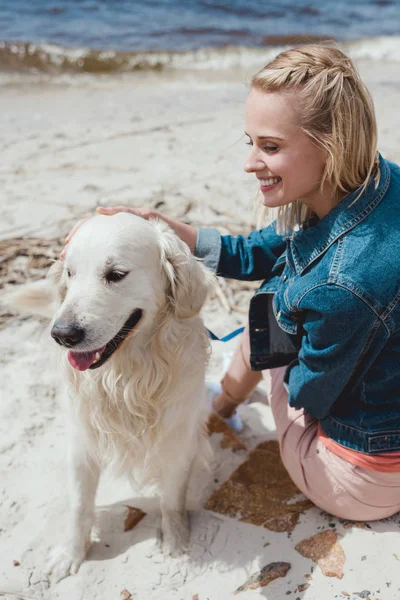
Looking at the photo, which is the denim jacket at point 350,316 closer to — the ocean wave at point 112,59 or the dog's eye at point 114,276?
the dog's eye at point 114,276

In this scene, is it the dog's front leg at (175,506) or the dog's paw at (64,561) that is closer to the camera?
the dog's paw at (64,561)

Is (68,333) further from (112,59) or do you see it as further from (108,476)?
(112,59)

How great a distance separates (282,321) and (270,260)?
1.72 feet

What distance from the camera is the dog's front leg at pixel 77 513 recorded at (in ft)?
7.46

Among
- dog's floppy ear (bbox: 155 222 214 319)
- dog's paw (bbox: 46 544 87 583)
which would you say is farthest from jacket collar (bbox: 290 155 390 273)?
dog's paw (bbox: 46 544 87 583)

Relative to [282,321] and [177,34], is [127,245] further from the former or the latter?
[177,34]

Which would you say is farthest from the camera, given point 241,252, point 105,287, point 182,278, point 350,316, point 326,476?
point 241,252

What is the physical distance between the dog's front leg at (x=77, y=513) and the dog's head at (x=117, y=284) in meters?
0.52

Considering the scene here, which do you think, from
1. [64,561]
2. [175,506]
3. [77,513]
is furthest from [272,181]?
[64,561]

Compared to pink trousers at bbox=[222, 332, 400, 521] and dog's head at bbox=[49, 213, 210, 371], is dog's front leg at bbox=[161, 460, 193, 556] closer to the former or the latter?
pink trousers at bbox=[222, 332, 400, 521]

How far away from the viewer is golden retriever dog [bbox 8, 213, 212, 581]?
197 centimetres

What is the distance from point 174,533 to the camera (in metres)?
2.37

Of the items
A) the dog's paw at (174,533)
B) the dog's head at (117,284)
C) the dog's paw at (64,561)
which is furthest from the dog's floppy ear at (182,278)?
the dog's paw at (64,561)

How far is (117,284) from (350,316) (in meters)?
0.80
